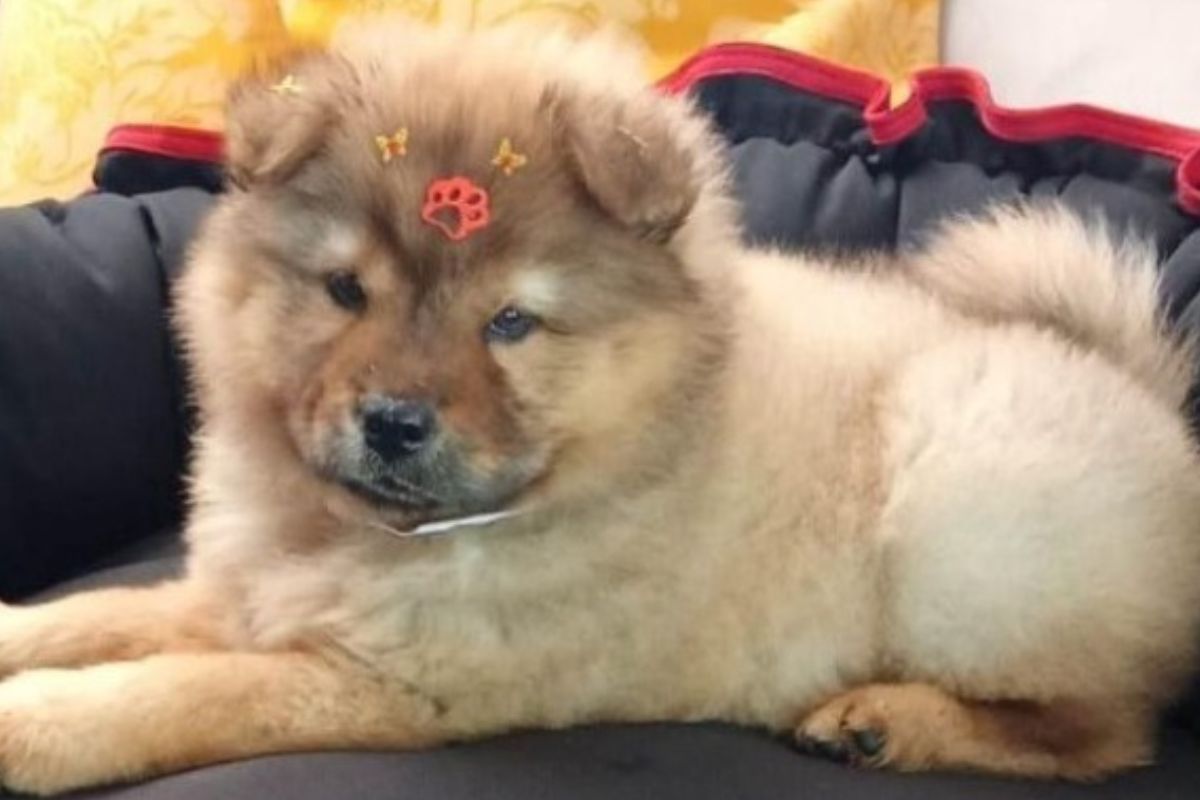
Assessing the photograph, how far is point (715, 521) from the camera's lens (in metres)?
1.61

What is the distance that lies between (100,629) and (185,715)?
239 mm

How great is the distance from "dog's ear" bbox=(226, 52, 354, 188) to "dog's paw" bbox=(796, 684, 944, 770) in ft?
2.10

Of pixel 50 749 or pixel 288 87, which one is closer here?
pixel 50 749

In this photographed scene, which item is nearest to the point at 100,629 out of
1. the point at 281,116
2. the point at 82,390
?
the point at 82,390

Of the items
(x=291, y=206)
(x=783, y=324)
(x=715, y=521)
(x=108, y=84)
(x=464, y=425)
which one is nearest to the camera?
(x=464, y=425)

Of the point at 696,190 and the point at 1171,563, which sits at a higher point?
the point at 696,190

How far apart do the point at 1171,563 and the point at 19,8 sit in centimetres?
170

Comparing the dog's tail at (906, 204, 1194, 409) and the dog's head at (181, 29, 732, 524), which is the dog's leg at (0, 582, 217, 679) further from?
the dog's tail at (906, 204, 1194, 409)

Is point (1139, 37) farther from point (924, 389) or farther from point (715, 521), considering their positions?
point (715, 521)

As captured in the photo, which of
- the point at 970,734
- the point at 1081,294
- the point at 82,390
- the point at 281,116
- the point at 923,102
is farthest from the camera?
the point at 923,102

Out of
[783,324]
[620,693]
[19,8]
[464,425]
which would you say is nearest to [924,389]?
[783,324]

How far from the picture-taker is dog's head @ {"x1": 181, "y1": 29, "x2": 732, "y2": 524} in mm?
1405

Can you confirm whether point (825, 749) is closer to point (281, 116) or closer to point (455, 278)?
point (455, 278)

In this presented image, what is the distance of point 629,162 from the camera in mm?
1441
